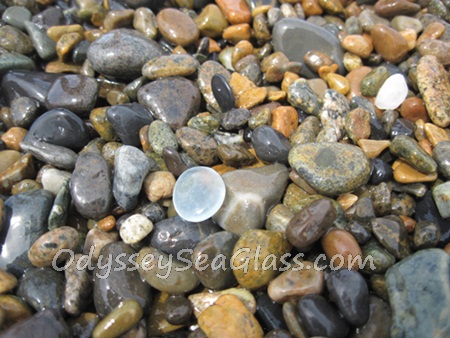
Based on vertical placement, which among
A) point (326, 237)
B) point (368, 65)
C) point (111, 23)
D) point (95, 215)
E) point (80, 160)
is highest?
point (368, 65)

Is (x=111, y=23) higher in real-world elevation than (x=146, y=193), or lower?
higher

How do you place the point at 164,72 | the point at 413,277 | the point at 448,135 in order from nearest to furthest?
the point at 413,277 < the point at 448,135 < the point at 164,72

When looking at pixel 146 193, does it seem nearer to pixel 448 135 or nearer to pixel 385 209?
pixel 385 209

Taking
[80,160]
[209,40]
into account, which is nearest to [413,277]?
[80,160]

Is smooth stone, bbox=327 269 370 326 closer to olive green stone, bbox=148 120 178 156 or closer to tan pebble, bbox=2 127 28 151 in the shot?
olive green stone, bbox=148 120 178 156

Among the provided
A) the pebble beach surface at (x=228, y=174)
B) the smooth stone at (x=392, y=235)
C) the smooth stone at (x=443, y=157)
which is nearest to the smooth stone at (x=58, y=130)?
the pebble beach surface at (x=228, y=174)

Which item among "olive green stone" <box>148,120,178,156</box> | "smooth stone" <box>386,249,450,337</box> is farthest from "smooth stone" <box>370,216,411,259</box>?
"olive green stone" <box>148,120,178,156</box>

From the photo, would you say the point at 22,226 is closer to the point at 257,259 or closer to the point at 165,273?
the point at 165,273
